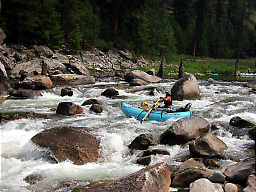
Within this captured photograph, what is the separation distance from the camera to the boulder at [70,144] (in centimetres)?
567

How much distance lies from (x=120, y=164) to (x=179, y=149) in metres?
1.55

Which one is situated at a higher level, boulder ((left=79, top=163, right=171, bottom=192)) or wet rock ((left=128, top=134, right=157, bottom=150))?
boulder ((left=79, top=163, right=171, bottom=192))

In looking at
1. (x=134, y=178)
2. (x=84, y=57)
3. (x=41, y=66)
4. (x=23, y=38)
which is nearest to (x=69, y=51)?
(x=84, y=57)

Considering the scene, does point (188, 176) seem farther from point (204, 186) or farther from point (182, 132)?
point (182, 132)

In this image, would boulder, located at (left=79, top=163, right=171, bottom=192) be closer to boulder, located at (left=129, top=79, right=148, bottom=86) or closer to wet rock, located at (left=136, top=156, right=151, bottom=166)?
wet rock, located at (left=136, top=156, right=151, bottom=166)

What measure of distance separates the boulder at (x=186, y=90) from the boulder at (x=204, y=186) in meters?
9.89

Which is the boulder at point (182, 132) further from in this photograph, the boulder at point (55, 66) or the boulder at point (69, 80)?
the boulder at point (55, 66)

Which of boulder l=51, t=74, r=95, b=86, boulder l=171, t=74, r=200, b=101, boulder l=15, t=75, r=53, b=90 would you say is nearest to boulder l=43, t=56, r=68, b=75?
boulder l=51, t=74, r=95, b=86

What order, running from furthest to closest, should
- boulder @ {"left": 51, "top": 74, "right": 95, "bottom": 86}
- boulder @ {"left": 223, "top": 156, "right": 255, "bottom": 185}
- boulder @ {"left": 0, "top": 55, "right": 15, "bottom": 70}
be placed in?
1. boulder @ {"left": 51, "top": 74, "right": 95, "bottom": 86}
2. boulder @ {"left": 0, "top": 55, "right": 15, "bottom": 70}
3. boulder @ {"left": 223, "top": 156, "right": 255, "bottom": 185}

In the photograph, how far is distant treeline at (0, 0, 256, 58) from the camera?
21.8 meters

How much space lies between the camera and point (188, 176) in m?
4.31

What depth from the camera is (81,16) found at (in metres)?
27.3

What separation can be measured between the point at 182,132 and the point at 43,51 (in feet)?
58.0

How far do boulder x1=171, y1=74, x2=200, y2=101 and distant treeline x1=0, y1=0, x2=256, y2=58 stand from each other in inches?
536
